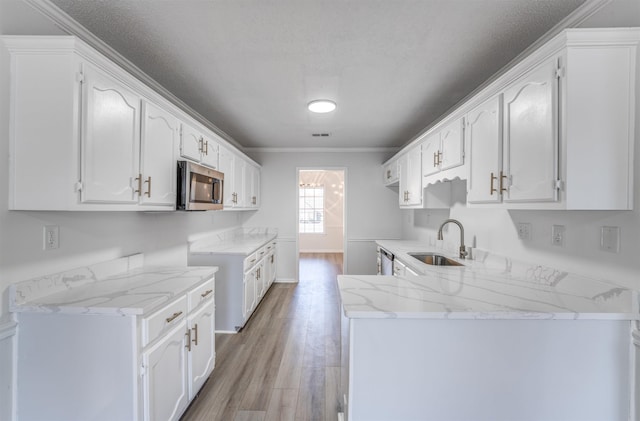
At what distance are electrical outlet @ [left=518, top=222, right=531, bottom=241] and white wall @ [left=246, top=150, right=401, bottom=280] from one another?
3.06 metres

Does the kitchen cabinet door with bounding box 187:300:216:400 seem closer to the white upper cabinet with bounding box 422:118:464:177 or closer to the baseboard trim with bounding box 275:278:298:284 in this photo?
the white upper cabinet with bounding box 422:118:464:177

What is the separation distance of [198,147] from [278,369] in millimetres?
2051

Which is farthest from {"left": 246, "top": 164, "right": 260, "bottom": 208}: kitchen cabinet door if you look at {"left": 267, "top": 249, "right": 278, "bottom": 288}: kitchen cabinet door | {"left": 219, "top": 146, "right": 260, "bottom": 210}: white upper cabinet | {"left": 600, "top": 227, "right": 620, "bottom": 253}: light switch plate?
{"left": 600, "top": 227, "right": 620, "bottom": 253}: light switch plate

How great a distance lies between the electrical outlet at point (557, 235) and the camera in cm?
167

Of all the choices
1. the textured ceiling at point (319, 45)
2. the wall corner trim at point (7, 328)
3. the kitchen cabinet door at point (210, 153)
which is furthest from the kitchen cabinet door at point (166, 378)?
the textured ceiling at point (319, 45)

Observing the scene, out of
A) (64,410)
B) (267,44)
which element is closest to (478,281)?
(267,44)

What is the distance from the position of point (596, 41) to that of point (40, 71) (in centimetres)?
250

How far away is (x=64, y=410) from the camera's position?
4.54 feet

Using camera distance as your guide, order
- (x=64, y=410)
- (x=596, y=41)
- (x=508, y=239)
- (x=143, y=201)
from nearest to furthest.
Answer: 1. (x=596, y=41)
2. (x=64, y=410)
3. (x=143, y=201)
4. (x=508, y=239)

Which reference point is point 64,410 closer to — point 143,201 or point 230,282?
point 143,201

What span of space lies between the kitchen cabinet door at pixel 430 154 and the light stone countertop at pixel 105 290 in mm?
2243

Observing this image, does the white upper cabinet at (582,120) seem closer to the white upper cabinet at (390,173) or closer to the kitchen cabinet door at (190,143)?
the kitchen cabinet door at (190,143)

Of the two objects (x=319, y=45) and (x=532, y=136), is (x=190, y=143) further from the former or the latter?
(x=532, y=136)

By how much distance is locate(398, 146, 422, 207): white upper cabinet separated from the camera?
328 cm
